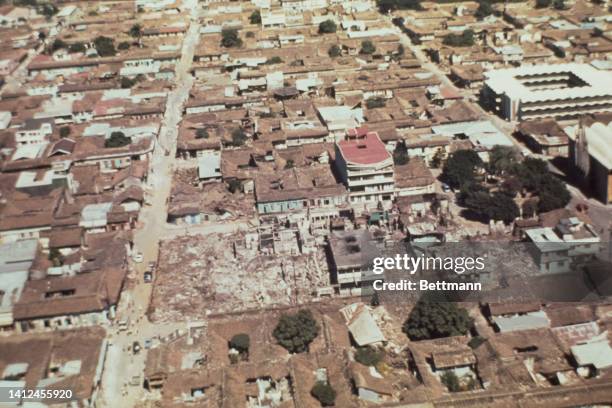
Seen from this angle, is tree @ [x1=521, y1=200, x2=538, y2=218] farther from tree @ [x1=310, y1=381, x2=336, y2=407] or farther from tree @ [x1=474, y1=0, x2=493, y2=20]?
tree @ [x1=474, y1=0, x2=493, y2=20]

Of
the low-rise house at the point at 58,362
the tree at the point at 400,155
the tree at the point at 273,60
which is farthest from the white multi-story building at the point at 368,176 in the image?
the tree at the point at 273,60

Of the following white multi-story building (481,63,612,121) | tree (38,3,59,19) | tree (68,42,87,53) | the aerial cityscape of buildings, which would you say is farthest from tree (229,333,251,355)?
tree (38,3,59,19)

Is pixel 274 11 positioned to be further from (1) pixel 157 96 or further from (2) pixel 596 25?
(2) pixel 596 25

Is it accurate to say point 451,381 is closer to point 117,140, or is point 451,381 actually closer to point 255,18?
point 117,140

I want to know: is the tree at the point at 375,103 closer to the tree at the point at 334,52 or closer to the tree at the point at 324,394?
the tree at the point at 334,52

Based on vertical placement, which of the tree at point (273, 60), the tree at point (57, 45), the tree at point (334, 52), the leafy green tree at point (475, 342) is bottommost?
the leafy green tree at point (475, 342)

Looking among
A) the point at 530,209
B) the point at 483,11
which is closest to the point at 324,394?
the point at 530,209
